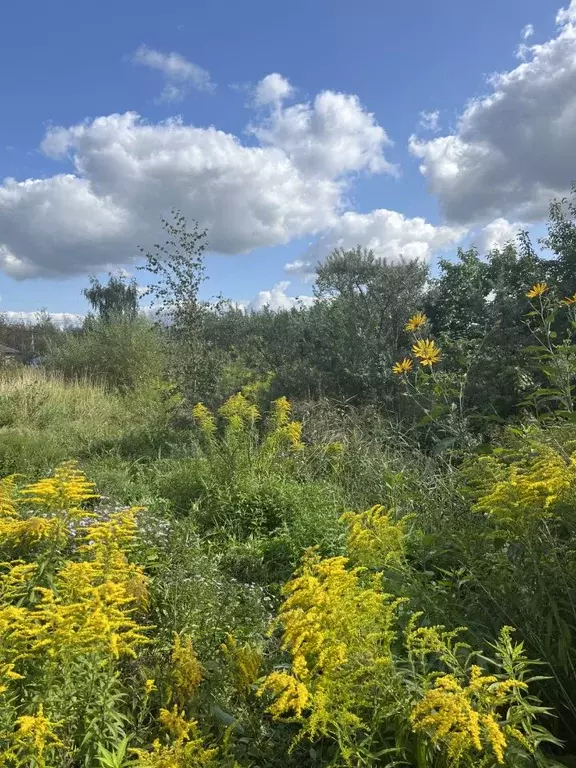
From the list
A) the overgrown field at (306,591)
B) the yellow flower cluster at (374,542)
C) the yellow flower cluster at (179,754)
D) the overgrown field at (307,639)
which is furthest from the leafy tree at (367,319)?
the yellow flower cluster at (179,754)

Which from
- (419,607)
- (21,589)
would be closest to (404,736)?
(419,607)

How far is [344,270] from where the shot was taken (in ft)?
31.0

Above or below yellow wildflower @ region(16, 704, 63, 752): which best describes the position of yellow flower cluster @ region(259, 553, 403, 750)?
above

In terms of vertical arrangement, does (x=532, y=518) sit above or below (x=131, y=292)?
below

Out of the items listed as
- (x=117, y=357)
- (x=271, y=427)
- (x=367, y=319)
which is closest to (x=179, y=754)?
(x=271, y=427)

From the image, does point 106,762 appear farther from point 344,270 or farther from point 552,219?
point 344,270

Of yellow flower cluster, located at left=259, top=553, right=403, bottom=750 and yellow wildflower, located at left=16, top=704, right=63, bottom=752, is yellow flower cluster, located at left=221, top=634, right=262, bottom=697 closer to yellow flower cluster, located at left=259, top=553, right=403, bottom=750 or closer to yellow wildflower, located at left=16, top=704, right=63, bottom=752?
yellow flower cluster, located at left=259, top=553, right=403, bottom=750

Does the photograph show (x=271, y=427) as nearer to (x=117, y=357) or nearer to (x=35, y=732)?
(x=35, y=732)

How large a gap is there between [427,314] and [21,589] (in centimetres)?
695

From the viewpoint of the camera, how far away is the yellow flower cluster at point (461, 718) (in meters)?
1.29

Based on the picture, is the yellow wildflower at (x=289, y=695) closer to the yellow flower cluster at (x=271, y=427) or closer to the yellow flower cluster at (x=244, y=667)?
the yellow flower cluster at (x=244, y=667)

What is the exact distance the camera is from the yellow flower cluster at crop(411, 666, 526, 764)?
129 centimetres

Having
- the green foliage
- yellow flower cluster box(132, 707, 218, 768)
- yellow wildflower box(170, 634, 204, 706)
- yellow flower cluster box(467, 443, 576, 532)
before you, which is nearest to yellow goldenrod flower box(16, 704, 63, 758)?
yellow flower cluster box(132, 707, 218, 768)

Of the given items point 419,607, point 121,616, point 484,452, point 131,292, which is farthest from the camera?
point 131,292
